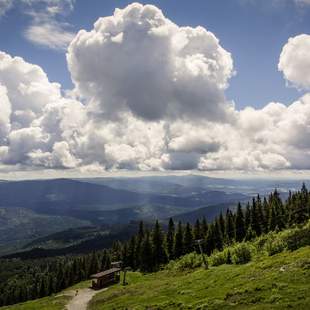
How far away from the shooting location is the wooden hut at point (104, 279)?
97.9 metres

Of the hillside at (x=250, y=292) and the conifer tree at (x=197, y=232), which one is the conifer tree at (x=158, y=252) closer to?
the conifer tree at (x=197, y=232)

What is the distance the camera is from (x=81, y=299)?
83000 millimetres

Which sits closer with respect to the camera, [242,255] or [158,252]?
[242,255]

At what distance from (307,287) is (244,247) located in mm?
42736

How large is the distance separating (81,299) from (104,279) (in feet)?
57.8

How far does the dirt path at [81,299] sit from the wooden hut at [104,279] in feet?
7.50

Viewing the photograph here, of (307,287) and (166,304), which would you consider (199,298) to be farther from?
(307,287)

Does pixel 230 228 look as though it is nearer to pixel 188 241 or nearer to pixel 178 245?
pixel 188 241

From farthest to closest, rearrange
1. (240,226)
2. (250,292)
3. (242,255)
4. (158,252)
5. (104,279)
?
(240,226) < (158,252) < (104,279) < (242,255) < (250,292)

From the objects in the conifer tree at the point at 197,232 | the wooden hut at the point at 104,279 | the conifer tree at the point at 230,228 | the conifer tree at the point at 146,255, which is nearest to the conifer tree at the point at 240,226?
the conifer tree at the point at 230,228

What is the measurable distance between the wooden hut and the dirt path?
2287 mm

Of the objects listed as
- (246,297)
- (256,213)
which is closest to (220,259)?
(246,297)

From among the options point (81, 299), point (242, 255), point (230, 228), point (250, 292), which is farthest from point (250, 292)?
point (230, 228)

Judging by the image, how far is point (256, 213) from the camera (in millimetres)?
127062
